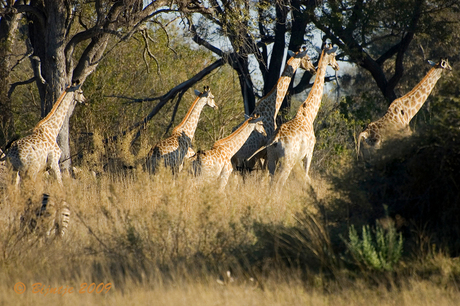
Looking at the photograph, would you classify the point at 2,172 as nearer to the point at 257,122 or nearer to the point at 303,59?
the point at 257,122

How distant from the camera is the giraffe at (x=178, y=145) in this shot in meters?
8.66

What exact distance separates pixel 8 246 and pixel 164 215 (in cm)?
155

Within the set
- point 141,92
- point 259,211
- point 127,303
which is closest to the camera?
point 127,303

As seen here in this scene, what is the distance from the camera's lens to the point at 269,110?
34.3ft

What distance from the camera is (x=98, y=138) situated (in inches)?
388

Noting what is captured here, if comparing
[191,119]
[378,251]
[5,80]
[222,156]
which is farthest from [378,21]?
[378,251]

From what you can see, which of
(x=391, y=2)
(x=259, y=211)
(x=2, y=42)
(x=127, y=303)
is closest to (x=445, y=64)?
(x=391, y=2)

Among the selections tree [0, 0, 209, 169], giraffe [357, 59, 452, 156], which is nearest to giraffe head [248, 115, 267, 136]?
giraffe [357, 59, 452, 156]

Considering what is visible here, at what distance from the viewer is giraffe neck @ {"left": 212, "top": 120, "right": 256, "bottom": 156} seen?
8849mm

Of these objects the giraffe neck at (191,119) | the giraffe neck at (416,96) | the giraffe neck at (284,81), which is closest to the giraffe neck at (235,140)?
the giraffe neck at (191,119)

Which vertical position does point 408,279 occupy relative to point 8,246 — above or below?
below

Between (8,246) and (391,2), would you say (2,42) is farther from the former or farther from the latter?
(391,2)

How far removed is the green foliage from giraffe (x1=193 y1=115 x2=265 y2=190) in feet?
10.9

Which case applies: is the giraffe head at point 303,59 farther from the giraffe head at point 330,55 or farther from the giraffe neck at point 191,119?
the giraffe neck at point 191,119
